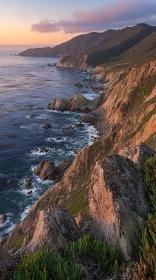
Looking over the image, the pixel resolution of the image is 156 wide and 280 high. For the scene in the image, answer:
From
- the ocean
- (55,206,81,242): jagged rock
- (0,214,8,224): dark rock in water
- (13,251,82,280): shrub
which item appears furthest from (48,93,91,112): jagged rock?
(13,251,82,280): shrub

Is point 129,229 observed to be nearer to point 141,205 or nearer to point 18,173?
point 141,205

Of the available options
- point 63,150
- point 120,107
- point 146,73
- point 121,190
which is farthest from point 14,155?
point 121,190

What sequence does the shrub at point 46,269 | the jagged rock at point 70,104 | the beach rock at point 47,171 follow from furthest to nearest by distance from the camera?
the jagged rock at point 70,104, the beach rock at point 47,171, the shrub at point 46,269

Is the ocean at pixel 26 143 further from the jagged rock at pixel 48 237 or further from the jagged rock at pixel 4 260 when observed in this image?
the jagged rock at pixel 4 260

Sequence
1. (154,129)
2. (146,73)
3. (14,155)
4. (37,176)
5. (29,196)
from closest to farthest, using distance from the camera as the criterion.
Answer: (154,129), (29,196), (37,176), (14,155), (146,73)

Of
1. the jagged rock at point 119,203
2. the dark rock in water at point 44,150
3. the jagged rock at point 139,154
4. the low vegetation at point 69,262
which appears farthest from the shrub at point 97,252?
the dark rock in water at point 44,150

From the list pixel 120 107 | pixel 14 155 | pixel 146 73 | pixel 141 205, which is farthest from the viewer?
pixel 146 73

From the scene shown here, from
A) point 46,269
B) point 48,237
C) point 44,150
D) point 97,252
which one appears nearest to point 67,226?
point 48,237
